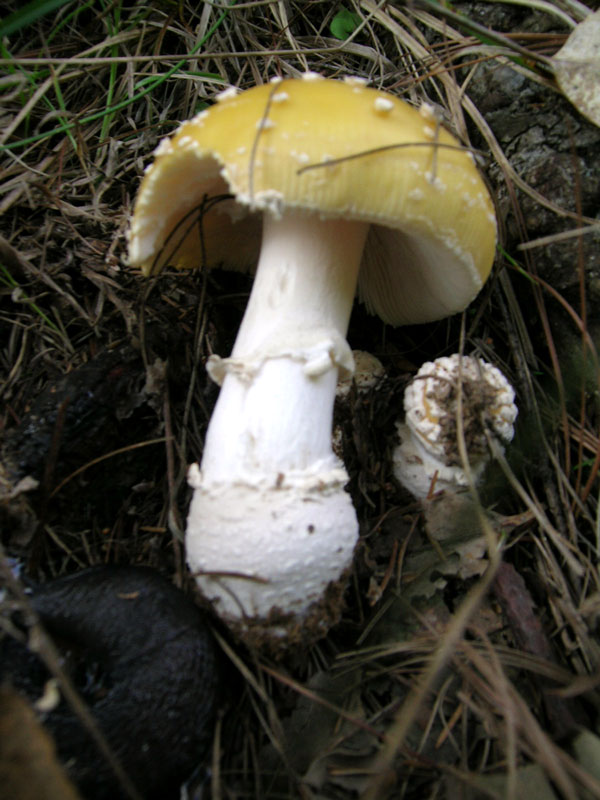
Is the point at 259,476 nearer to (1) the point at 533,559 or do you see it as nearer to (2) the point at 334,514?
(2) the point at 334,514

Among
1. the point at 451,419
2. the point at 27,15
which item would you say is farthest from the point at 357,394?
the point at 27,15

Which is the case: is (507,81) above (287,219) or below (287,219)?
above

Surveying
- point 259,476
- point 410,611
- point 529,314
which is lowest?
point 410,611

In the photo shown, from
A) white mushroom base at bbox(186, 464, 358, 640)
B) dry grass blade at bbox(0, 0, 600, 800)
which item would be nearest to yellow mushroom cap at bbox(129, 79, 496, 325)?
dry grass blade at bbox(0, 0, 600, 800)

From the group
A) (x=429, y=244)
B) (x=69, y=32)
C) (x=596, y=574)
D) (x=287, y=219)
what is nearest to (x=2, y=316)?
(x=287, y=219)

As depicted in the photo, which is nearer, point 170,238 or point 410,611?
point 410,611

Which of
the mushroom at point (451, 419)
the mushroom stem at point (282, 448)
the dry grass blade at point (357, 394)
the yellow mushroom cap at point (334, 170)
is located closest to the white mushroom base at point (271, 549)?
the mushroom stem at point (282, 448)
